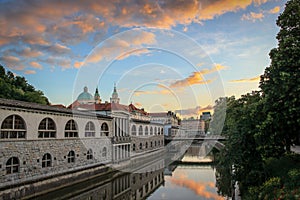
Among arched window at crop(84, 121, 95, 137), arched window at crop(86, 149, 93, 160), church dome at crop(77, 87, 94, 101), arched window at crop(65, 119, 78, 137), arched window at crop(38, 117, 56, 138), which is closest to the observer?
arched window at crop(38, 117, 56, 138)

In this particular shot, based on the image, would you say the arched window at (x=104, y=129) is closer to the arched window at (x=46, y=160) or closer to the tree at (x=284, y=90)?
the arched window at (x=46, y=160)

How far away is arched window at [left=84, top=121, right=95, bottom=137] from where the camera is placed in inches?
1096

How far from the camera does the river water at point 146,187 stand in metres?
21.3

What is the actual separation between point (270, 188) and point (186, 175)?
20.4m

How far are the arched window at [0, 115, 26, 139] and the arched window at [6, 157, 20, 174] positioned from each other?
5.19 feet

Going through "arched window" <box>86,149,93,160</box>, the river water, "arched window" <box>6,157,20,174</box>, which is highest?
"arched window" <box>6,157,20,174</box>

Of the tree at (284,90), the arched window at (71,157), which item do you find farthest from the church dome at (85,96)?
the tree at (284,90)

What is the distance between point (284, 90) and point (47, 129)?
18.2 metres

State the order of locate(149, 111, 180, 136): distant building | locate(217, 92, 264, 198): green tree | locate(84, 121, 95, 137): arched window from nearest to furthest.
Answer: locate(217, 92, 264, 198): green tree → locate(84, 121, 95, 137): arched window → locate(149, 111, 180, 136): distant building

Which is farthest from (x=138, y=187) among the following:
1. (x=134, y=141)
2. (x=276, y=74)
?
(x=276, y=74)

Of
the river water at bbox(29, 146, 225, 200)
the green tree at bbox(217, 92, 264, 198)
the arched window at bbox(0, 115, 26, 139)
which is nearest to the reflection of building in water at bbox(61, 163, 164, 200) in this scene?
the river water at bbox(29, 146, 225, 200)

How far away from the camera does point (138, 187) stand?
1009 inches

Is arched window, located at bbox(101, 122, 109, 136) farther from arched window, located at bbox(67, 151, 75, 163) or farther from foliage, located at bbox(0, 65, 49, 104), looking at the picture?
foliage, located at bbox(0, 65, 49, 104)

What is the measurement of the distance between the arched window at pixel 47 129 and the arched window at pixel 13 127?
1.83 m
